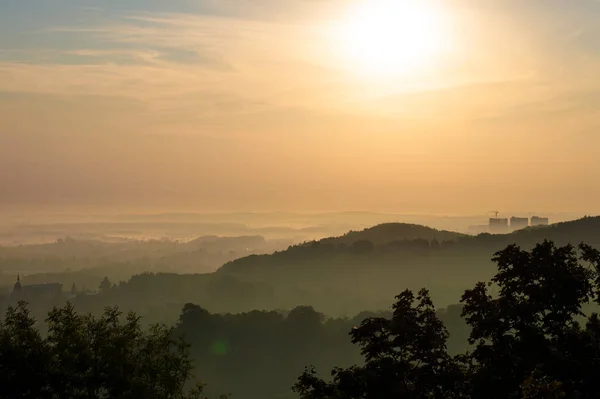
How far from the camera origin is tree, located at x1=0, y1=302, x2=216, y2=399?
46750 mm

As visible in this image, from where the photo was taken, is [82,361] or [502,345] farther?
[82,361]

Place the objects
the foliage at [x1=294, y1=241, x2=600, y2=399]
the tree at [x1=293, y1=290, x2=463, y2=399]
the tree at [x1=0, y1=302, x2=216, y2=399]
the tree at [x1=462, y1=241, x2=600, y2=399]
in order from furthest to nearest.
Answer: the tree at [x1=0, y1=302, x2=216, y2=399], the tree at [x1=293, y1=290, x2=463, y2=399], the foliage at [x1=294, y1=241, x2=600, y2=399], the tree at [x1=462, y1=241, x2=600, y2=399]

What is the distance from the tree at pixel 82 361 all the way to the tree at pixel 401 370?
14117 mm

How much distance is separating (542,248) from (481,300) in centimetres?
432

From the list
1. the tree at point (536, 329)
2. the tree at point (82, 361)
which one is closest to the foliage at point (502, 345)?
the tree at point (536, 329)

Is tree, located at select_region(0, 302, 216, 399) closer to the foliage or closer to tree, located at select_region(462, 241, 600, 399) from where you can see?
the foliage

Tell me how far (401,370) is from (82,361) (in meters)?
21.4

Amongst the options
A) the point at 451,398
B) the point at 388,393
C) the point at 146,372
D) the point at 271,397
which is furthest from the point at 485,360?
the point at 271,397

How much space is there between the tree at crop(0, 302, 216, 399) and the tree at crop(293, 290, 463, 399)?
46.3ft

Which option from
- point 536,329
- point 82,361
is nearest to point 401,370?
point 536,329

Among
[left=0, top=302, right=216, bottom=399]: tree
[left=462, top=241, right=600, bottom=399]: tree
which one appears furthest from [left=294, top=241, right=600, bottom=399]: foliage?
[left=0, top=302, right=216, bottom=399]: tree

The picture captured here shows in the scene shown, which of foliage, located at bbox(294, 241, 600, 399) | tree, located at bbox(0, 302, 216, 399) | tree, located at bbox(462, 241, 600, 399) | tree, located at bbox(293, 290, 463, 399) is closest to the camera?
tree, located at bbox(462, 241, 600, 399)

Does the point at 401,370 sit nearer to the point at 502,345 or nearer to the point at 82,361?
the point at 502,345

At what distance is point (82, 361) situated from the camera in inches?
1889
